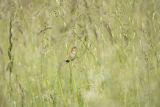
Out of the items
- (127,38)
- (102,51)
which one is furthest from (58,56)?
(127,38)

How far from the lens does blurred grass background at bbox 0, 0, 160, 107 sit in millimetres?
2119

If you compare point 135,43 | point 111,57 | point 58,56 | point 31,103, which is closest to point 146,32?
point 135,43

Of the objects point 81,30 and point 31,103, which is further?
point 81,30

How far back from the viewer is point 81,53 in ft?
7.29

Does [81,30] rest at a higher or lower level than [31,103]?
higher

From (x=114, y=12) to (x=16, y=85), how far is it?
73cm

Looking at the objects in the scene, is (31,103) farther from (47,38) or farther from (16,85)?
(47,38)

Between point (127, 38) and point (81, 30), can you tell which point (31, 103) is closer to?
point (81, 30)

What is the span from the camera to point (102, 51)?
7.44 ft

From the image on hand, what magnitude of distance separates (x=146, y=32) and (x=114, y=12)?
0.23 m

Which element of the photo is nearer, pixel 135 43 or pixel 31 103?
pixel 31 103

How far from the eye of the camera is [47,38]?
2232 millimetres

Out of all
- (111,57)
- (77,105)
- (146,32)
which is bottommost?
(77,105)

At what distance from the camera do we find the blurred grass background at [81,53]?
2119mm
